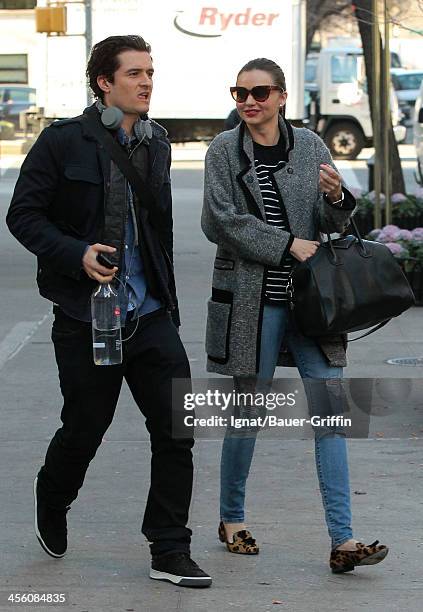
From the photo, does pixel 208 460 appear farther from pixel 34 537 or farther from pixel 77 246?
pixel 77 246

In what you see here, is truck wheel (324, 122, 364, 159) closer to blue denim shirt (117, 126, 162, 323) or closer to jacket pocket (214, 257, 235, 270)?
jacket pocket (214, 257, 235, 270)

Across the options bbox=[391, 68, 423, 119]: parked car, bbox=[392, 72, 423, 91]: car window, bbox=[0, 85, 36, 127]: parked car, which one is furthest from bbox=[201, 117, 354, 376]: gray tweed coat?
bbox=[392, 72, 423, 91]: car window

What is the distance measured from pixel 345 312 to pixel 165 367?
64cm

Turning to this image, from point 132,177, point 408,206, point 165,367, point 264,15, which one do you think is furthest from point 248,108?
point 264,15

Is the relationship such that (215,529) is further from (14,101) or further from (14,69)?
(14,69)

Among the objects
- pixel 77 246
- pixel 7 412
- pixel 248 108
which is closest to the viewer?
pixel 77 246

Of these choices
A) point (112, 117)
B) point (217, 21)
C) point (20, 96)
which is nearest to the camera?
point (112, 117)

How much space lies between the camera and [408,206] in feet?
46.3

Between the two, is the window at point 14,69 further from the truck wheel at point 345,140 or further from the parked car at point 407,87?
the truck wheel at point 345,140

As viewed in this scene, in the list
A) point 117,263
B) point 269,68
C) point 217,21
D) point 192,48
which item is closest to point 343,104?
point 217,21

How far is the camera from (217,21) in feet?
102

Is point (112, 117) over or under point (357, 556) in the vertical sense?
over

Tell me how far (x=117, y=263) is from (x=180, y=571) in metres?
1.05

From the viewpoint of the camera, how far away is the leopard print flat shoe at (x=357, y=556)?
5008 mm
